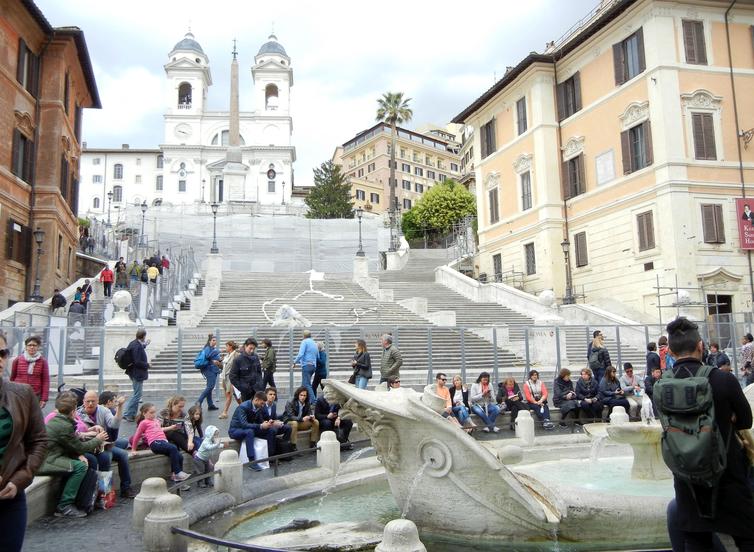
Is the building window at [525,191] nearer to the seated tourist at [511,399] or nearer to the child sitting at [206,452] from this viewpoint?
the seated tourist at [511,399]

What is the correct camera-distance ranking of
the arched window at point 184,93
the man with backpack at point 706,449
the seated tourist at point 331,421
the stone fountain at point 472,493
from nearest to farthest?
1. the man with backpack at point 706,449
2. the stone fountain at point 472,493
3. the seated tourist at point 331,421
4. the arched window at point 184,93

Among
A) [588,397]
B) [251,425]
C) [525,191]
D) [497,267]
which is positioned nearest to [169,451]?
[251,425]

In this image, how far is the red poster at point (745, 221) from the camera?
951 inches

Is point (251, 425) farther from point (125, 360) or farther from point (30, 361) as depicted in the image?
point (125, 360)

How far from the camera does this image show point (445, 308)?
2672 cm

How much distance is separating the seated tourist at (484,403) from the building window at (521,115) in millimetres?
22706

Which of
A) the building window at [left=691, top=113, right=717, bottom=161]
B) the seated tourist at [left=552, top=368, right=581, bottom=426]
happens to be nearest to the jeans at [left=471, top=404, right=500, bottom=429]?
the seated tourist at [left=552, top=368, right=581, bottom=426]

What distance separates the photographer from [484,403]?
12562mm

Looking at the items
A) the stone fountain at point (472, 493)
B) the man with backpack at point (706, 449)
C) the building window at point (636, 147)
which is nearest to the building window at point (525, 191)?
the building window at point (636, 147)

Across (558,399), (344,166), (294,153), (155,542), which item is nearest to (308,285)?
(558,399)

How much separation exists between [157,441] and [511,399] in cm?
700

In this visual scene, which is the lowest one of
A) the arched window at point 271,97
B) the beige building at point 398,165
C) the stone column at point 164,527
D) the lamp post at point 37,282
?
the stone column at point 164,527

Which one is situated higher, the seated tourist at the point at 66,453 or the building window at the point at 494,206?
the building window at the point at 494,206

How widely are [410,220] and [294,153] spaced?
118 feet
